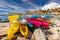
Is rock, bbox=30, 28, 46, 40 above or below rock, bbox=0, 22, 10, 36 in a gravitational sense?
below

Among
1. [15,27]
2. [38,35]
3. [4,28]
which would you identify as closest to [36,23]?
[38,35]

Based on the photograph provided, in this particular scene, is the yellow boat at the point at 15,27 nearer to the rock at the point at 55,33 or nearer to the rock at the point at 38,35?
the rock at the point at 38,35

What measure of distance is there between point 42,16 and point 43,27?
0.18 m

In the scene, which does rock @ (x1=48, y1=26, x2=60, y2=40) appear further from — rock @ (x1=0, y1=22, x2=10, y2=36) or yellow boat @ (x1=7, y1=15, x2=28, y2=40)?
rock @ (x1=0, y1=22, x2=10, y2=36)

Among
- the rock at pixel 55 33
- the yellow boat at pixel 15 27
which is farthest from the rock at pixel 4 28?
the rock at pixel 55 33

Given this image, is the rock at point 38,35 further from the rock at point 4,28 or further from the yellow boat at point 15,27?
the rock at point 4,28

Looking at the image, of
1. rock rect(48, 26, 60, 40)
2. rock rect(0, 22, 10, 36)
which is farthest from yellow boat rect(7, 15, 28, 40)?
rock rect(48, 26, 60, 40)

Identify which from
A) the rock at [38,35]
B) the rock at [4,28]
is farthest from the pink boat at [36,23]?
the rock at [4,28]

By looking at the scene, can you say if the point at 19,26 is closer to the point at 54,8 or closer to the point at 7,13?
the point at 7,13

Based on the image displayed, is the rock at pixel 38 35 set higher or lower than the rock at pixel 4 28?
lower

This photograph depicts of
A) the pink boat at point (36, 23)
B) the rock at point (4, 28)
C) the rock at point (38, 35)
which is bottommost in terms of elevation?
the rock at point (38, 35)

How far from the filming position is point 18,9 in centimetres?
196

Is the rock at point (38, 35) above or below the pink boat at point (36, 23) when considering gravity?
below

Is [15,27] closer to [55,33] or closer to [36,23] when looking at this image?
[36,23]
